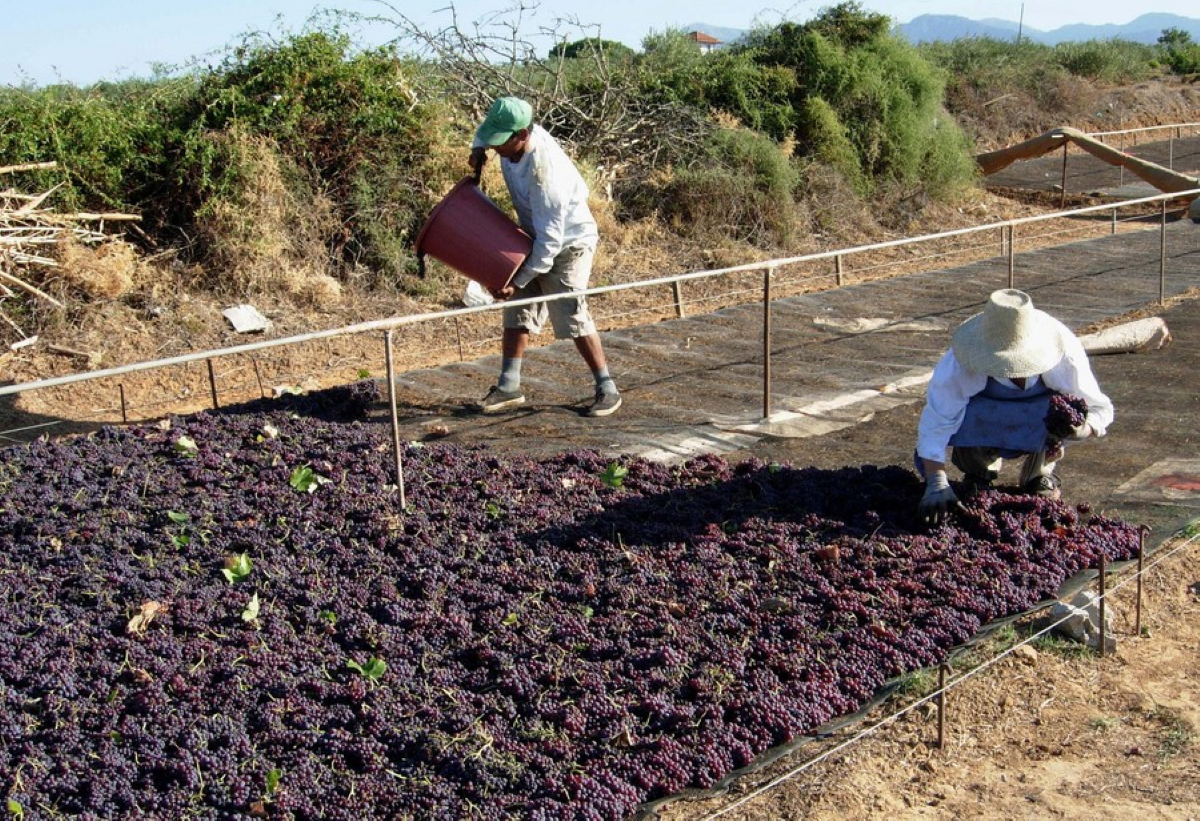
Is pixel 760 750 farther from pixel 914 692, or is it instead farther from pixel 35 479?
pixel 35 479

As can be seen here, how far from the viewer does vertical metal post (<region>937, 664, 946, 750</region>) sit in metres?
3.17

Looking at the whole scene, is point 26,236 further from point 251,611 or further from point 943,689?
point 943,689

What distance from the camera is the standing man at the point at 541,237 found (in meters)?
5.58

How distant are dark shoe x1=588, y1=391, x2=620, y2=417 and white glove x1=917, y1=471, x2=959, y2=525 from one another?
Answer: 6.97ft

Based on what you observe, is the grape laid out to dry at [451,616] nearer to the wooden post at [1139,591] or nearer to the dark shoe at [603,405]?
the wooden post at [1139,591]

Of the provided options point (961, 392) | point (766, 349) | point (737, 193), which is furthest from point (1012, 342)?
point (737, 193)

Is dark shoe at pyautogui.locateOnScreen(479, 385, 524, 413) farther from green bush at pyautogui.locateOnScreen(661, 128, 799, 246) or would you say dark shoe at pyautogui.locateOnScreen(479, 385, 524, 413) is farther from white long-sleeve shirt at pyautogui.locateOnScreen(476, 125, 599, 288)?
green bush at pyautogui.locateOnScreen(661, 128, 799, 246)

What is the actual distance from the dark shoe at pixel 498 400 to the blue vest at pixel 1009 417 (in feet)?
8.28

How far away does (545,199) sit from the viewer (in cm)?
561

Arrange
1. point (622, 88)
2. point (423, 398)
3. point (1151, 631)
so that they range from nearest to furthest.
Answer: point (1151, 631) → point (423, 398) → point (622, 88)

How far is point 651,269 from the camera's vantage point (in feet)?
39.5

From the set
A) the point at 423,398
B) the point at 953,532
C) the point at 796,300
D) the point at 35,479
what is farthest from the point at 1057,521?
the point at 796,300

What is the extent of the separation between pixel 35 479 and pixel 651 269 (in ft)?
25.8

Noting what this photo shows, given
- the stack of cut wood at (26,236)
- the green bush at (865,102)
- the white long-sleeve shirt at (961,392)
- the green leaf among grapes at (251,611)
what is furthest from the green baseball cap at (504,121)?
the green bush at (865,102)
